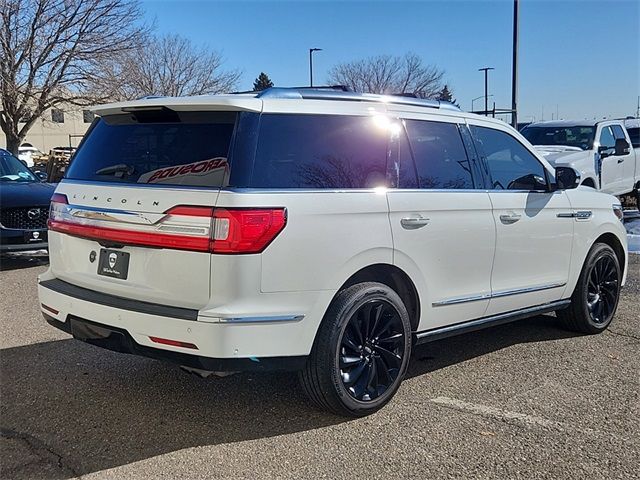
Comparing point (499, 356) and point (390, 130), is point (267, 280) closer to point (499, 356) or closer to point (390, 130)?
point (390, 130)

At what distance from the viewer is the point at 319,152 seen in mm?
3719

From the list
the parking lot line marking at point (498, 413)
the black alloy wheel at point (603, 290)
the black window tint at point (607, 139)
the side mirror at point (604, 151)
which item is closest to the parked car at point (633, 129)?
the black window tint at point (607, 139)

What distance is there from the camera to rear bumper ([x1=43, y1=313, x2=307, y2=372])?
3.30 m

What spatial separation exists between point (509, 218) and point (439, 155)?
0.75 meters

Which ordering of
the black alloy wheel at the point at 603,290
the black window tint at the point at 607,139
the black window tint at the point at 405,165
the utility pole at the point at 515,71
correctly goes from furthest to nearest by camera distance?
the utility pole at the point at 515,71
the black window tint at the point at 607,139
the black alloy wheel at the point at 603,290
the black window tint at the point at 405,165

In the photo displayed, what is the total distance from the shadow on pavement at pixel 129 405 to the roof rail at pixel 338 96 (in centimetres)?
187

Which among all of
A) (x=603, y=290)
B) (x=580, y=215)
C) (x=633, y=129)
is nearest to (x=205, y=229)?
(x=580, y=215)

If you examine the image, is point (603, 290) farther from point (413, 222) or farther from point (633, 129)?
point (633, 129)

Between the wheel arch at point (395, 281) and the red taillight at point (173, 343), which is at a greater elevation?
the wheel arch at point (395, 281)

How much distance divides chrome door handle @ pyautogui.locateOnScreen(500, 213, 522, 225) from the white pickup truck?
6.48 metres

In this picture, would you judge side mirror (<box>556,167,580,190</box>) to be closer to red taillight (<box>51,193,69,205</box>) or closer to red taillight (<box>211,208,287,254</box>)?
red taillight (<box>211,208,287,254</box>)

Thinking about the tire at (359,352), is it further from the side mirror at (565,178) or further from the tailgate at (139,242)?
the side mirror at (565,178)

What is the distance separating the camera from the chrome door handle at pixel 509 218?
15.2 ft

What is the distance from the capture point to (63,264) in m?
3.96
